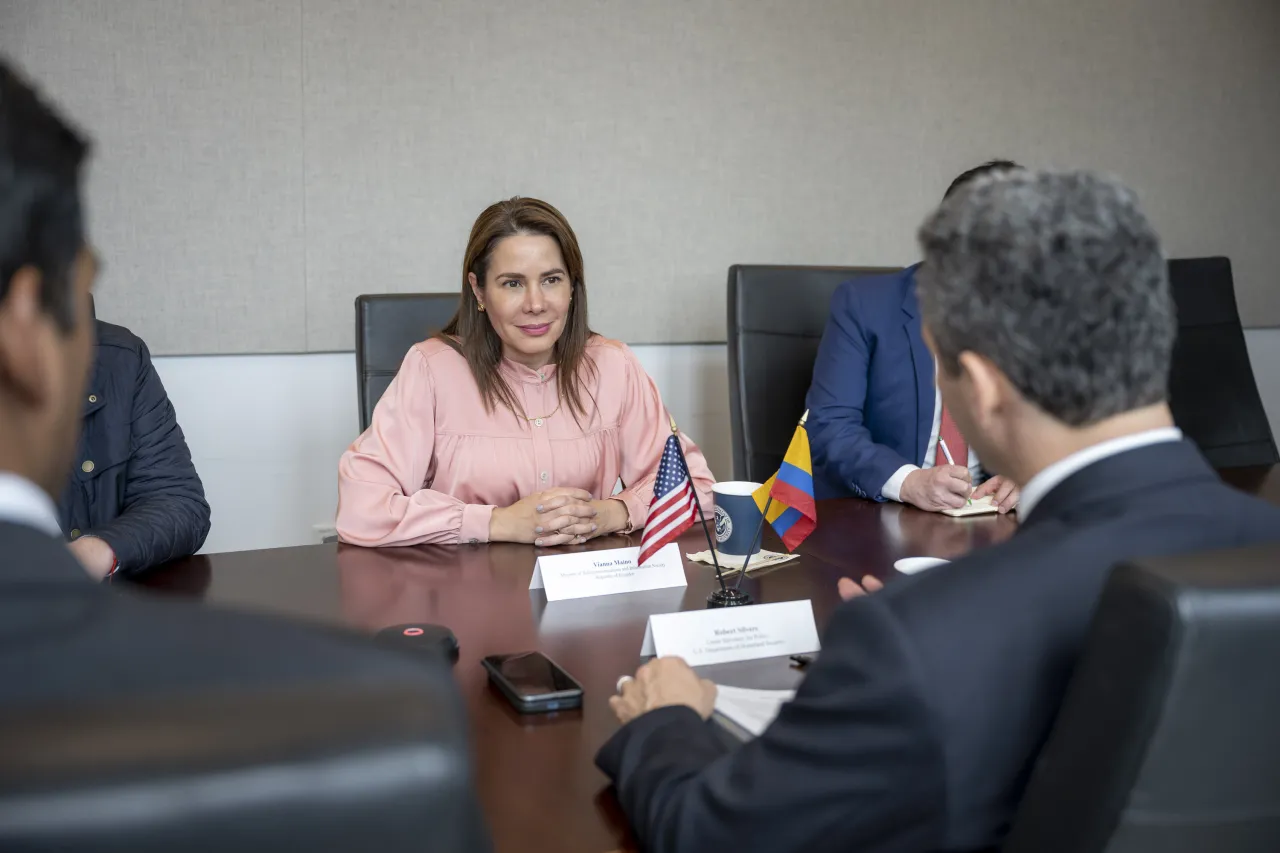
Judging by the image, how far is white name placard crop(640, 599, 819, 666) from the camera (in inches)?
61.2

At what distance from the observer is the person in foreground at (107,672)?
1.67 feet

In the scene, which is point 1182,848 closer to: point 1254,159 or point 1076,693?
point 1076,693

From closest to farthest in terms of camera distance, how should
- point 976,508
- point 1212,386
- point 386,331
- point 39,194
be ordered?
point 39,194
point 976,508
point 386,331
point 1212,386

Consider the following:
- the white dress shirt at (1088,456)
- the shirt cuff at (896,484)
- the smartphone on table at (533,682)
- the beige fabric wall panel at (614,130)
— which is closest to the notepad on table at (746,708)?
the smartphone on table at (533,682)

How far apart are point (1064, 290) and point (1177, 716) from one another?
38 centimetres

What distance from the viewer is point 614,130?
4.07m

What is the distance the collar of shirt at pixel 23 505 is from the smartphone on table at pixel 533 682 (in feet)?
2.46

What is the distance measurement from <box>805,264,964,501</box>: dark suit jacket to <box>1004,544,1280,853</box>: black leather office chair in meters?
2.13

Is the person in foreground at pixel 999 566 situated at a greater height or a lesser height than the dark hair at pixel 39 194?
lesser

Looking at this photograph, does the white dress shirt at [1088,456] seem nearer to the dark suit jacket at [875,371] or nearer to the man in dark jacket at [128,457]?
the man in dark jacket at [128,457]

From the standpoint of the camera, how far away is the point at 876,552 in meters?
2.12

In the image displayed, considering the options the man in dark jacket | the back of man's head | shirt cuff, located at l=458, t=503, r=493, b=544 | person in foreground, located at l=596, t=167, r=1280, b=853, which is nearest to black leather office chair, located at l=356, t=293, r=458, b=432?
the man in dark jacket

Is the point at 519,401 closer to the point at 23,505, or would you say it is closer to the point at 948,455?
the point at 948,455

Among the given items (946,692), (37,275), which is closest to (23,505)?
(37,275)
